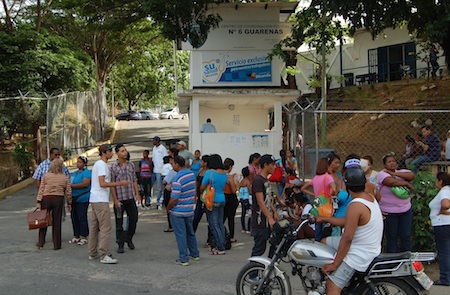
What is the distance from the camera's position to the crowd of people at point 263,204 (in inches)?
187

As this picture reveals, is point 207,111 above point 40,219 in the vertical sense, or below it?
above

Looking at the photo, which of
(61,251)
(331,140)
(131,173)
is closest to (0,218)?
(61,251)

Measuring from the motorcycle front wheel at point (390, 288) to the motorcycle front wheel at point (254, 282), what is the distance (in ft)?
3.01

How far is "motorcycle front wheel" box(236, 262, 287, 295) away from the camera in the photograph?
551cm

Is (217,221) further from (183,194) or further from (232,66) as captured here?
(232,66)

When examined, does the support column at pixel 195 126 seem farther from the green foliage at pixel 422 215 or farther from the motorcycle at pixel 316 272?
the motorcycle at pixel 316 272

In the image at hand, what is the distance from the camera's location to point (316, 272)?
5152mm

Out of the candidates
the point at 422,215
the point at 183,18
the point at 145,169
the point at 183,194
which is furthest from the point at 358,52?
the point at 183,194

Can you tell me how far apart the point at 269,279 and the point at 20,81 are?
16083 millimetres

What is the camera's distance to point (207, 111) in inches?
664

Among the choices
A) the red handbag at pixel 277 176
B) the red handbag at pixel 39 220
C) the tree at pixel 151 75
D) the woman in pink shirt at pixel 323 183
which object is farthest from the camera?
the tree at pixel 151 75

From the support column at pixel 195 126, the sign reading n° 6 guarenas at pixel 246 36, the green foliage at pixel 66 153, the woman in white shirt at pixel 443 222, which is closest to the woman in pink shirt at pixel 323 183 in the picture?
the woman in white shirt at pixel 443 222

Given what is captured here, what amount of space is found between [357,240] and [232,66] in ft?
37.8

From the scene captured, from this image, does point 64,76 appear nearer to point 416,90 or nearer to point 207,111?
point 207,111
